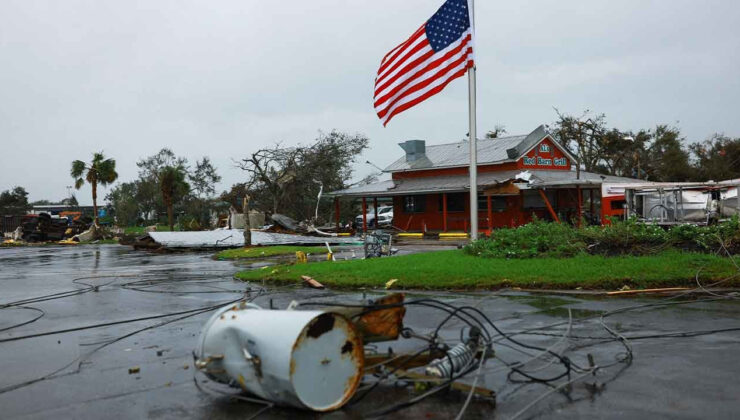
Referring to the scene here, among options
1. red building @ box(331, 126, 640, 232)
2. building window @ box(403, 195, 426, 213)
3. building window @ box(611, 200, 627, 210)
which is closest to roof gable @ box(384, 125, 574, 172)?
red building @ box(331, 126, 640, 232)

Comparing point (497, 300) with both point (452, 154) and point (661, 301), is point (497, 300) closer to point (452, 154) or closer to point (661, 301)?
point (661, 301)

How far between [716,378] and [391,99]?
40.3 feet

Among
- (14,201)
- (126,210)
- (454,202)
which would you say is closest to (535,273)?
(454,202)

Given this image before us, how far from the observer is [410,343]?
8125mm

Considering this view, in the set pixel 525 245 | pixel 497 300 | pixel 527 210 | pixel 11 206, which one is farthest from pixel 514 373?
pixel 11 206

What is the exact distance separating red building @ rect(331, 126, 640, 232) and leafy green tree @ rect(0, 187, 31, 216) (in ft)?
223

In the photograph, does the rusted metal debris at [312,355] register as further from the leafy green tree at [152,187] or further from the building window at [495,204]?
the leafy green tree at [152,187]

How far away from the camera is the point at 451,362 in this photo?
18.5 ft

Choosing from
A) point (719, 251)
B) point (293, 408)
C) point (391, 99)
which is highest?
point (391, 99)

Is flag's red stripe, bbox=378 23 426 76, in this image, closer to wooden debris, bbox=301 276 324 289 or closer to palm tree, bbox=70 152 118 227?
wooden debris, bbox=301 276 324 289

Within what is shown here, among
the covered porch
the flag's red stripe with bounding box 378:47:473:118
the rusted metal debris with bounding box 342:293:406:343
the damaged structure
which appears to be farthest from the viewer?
the covered porch

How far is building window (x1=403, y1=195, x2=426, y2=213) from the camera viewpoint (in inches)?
1619

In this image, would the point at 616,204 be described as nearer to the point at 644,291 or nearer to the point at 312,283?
the point at 644,291

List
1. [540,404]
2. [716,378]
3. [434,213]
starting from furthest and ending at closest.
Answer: [434,213] < [716,378] < [540,404]
